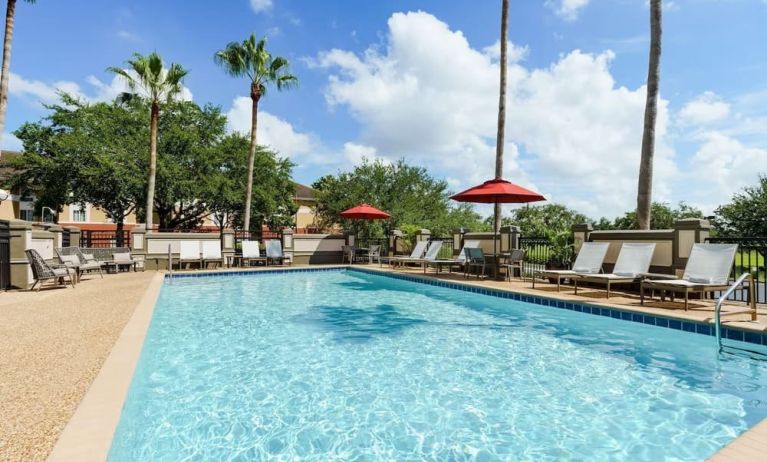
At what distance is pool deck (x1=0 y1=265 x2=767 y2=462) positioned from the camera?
2412 millimetres

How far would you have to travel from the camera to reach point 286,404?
3.83 m

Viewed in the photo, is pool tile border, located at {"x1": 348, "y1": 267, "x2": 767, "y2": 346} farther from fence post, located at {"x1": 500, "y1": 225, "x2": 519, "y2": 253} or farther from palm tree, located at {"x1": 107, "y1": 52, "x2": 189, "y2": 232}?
palm tree, located at {"x1": 107, "y1": 52, "x2": 189, "y2": 232}

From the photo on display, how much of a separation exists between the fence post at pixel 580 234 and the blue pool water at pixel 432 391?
12.6ft

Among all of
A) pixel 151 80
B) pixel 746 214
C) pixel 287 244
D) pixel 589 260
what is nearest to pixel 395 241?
pixel 287 244

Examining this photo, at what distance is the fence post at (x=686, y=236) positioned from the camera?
814 centimetres

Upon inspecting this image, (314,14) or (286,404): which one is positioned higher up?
(314,14)

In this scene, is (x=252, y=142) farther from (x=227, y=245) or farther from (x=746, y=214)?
(x=746, y=214)

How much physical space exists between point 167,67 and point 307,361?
18412 mm

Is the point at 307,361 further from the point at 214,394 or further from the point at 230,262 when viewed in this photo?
the point at 230,262

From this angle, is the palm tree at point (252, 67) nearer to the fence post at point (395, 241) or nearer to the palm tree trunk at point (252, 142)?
the palm tree trunk at point (252, 142)

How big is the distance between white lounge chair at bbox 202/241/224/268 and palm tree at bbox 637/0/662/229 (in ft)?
46.3

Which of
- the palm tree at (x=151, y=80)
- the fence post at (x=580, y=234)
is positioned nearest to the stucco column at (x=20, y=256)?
the palm tree at (x=151, y=80)

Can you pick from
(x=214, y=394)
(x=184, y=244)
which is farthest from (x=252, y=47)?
(x=214, y=394)

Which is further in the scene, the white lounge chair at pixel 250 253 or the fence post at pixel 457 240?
the white lounge chair at pixel 250 253
